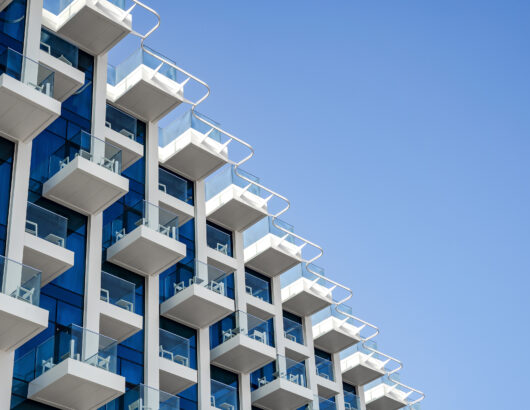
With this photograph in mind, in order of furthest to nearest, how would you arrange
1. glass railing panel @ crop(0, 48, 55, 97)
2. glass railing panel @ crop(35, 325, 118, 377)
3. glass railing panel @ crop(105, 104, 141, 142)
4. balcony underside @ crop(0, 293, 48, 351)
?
glass railing panel @ crop(105, 104, 141, 142) < glass railing panel @ crop(0, 48, 55, 97) < glass railing panel @ crop(35, 325, 118, 377) < balcony underside @ crop(0, 293, 48, 351)

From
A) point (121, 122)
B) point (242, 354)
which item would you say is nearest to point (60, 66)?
point (121, 122)

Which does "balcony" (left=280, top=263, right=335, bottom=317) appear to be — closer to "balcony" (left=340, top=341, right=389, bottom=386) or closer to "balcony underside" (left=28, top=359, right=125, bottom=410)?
"balcony" (left=340, top=341, right=389, bottom=386)

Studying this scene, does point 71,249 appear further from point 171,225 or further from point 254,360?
point 254,360

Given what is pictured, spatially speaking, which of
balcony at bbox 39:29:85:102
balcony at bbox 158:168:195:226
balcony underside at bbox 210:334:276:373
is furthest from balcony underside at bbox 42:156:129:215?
balcony underside at bbox 210:334:276:373

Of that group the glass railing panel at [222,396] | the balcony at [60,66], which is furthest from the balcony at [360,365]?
the balcony at [60,66]

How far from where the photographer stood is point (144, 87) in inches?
1330

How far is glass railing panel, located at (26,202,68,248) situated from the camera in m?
27.3

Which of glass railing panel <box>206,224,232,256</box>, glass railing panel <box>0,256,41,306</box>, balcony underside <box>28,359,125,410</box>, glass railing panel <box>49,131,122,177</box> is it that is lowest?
balcony underside <box>28,359,125,410</box>

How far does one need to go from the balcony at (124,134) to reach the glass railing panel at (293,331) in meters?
9.90

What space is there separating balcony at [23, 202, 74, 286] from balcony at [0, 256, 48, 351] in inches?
80.7

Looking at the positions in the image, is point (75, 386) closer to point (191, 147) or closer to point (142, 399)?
point (142, 399)

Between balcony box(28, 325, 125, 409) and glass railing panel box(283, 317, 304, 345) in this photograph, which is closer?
balcony box(28, 325, 125, 409)

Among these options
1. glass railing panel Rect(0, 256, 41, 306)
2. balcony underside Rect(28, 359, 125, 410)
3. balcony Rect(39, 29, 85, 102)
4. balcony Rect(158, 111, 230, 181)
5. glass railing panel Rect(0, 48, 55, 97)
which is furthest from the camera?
balcony Rect(158, 111, 230, 181)

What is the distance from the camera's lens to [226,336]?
34375 millimetres
